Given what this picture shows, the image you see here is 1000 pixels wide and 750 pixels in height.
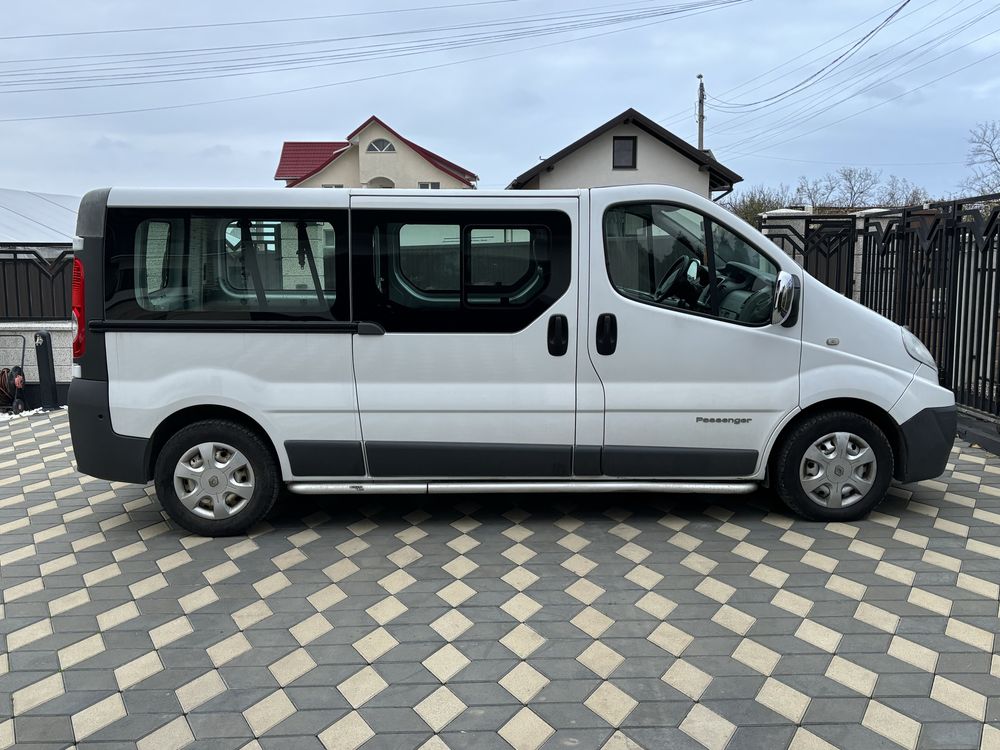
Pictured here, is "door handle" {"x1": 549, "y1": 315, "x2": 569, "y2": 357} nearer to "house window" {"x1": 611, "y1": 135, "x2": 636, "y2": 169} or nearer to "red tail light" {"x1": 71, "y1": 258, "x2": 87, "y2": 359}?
"red tail light" {"x1": 71, "y1": 258, "x2": 87, "y2": 359}

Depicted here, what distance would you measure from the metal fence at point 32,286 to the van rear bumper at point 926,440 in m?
10.2

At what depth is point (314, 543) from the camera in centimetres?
477

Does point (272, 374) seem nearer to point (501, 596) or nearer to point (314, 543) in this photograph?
point (314, 543)

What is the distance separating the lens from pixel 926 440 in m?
4.86

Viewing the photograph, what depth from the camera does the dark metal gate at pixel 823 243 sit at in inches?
406

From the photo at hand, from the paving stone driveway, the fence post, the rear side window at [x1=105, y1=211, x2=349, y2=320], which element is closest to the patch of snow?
the fence post

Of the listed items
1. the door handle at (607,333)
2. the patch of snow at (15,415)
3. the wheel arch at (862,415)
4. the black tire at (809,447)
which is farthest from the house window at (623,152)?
the door handle at (607,333)

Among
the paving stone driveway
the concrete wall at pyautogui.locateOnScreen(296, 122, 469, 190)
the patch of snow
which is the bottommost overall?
the paving stone driveway

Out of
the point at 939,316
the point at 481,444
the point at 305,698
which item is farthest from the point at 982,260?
the point at 305,698

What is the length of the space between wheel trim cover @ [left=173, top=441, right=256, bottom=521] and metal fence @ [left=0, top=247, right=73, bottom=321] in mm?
7169

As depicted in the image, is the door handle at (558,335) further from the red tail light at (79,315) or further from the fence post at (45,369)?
the fence post at (45,369)

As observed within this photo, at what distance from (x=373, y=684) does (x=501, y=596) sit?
0.96m

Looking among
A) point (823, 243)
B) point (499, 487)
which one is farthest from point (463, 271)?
point (823, 243)

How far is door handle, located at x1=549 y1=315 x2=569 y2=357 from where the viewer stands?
4.65 m
